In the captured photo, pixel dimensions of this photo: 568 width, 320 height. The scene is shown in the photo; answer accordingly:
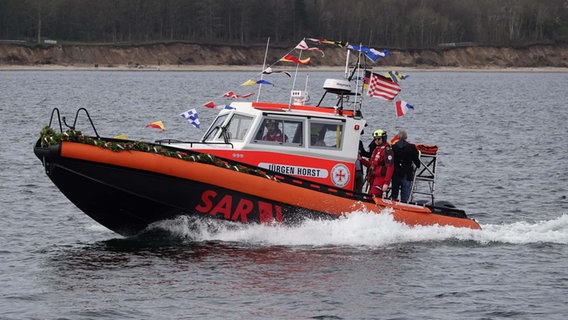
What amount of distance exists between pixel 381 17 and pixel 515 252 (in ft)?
499

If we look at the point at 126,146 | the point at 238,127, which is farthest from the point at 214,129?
the point at 126,146

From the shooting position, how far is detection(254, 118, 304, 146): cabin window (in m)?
19.4

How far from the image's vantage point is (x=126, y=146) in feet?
59.9

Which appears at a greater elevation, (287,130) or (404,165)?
(287,130)

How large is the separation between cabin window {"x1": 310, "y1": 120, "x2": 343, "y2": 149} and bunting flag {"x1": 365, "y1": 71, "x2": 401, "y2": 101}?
1019 millimetres

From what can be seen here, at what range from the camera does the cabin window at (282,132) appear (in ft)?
63.6

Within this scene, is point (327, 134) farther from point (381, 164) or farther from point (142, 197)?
point (142, 197)

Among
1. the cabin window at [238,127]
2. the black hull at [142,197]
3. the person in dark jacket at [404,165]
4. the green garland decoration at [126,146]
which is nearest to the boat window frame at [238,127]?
the cabin window at [238,127]

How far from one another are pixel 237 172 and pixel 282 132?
1.40 metres

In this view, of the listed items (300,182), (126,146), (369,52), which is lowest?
(300,182)

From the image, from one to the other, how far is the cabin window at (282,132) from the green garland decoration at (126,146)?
101 cm

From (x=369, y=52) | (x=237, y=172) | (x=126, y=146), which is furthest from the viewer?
(x=369, y=52)

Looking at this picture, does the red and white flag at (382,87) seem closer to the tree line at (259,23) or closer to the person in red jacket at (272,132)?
the person in red jacket at (272,132)

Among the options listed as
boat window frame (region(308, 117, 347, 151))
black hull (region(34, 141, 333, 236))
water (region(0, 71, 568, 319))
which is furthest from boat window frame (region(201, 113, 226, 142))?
water (region(0, 71, 568, 319))
